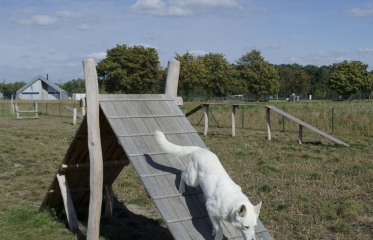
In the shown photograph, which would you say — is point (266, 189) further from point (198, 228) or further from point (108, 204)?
point (198, 228)

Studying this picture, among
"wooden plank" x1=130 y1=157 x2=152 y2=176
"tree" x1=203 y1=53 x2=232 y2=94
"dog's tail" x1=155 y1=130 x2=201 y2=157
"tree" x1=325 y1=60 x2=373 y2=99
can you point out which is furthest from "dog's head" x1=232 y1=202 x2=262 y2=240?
"tree" x1=325 y1=60 x2=373 y2=99

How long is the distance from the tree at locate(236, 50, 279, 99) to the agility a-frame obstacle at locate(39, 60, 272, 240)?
5783 cm

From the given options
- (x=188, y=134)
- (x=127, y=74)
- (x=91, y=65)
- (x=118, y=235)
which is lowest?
(x=118, y=235)

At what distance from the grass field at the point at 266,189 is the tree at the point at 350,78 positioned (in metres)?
57.4

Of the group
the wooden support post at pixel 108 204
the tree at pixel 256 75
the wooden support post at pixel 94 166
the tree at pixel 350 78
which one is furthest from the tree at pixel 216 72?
the wooden support post at pixel 94 166

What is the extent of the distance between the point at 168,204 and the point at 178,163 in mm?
800

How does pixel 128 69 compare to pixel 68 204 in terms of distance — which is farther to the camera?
pixel 128 69

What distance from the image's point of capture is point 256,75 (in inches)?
2404

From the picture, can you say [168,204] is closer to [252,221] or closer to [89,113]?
[252,221]

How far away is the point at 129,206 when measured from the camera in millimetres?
6445

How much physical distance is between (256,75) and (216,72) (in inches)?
298

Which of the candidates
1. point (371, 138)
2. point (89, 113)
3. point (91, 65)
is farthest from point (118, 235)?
point (371, 138)

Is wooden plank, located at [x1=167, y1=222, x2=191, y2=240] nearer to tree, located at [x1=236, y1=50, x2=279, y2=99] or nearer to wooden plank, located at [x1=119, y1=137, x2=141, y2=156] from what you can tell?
wooden plank, located at [x1=119, y1=137, x2=141, y2=156]

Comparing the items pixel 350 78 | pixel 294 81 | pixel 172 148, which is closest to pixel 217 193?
pixel 172 148
